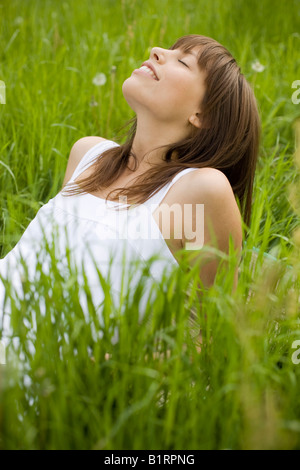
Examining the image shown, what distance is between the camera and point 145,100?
1.64 m

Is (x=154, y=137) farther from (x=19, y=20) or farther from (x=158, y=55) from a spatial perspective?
(x=19, y=20)

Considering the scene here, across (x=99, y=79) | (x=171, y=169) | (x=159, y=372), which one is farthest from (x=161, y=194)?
(x=99, y=79)

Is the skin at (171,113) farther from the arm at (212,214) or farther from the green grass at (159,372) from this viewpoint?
the green grass at (159,372)

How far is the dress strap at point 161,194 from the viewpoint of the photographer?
1565 millimetres

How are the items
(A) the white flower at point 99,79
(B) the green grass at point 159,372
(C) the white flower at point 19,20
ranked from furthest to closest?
1. (C) the white flower at point 19,20
2. (A) the white flower at point 99,79
3. (B) the green grass at point 159,372

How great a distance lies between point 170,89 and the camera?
1.64 meters

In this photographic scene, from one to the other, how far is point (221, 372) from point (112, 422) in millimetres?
223

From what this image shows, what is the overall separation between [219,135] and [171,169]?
192 millimetres

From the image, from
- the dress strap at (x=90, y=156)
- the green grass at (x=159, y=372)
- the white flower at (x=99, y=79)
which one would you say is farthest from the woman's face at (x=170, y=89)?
the white flower at (x=99, y=79)

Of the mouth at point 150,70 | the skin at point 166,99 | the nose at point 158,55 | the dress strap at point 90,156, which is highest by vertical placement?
the nose at point 158,55

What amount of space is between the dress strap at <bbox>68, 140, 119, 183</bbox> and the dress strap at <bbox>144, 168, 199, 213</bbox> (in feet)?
1.23

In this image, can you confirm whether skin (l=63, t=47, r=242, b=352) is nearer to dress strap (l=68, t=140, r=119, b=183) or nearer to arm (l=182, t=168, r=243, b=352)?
arm (l=182, t=168, r=243, b=352)
